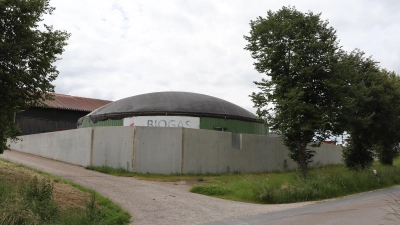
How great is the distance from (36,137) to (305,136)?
18794 mm

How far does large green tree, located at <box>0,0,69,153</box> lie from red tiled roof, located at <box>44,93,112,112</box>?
3005cm

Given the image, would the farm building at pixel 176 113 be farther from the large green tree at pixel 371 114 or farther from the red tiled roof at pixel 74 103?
the red tiled roof at pixel 74 103

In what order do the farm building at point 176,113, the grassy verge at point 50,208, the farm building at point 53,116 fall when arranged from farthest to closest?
the farm building at point 53,116, the farm building at point 176,113, the grassy verge at point 50,208

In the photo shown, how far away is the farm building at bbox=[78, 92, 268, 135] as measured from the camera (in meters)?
24.9

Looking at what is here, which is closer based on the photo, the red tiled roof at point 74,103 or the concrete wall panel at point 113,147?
the concrete wall panel at point 113,147

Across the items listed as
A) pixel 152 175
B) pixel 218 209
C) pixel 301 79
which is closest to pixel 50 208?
pixel 218 209

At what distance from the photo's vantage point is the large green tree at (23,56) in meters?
10.5

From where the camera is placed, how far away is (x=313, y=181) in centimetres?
1511

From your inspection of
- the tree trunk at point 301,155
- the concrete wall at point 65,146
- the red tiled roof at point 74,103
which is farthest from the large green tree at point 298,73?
the red tiled roof at point 74,103

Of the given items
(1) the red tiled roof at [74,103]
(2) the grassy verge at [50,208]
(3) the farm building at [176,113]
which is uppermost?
(1) the red tiled roof at [74,103]

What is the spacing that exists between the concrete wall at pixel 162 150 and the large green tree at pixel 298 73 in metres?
3.53

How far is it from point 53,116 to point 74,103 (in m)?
3.72

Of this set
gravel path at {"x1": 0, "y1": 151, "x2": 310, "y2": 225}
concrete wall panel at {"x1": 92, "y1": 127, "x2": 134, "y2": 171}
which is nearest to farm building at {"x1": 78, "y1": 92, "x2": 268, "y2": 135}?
concrete wall panel at {"x1": 92, "y1": 127, "x2": 134, "y2": 171}

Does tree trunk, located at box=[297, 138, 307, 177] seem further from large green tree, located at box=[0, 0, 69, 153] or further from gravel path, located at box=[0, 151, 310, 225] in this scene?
large green tree, located at box=[0, 0, 69, 153]
